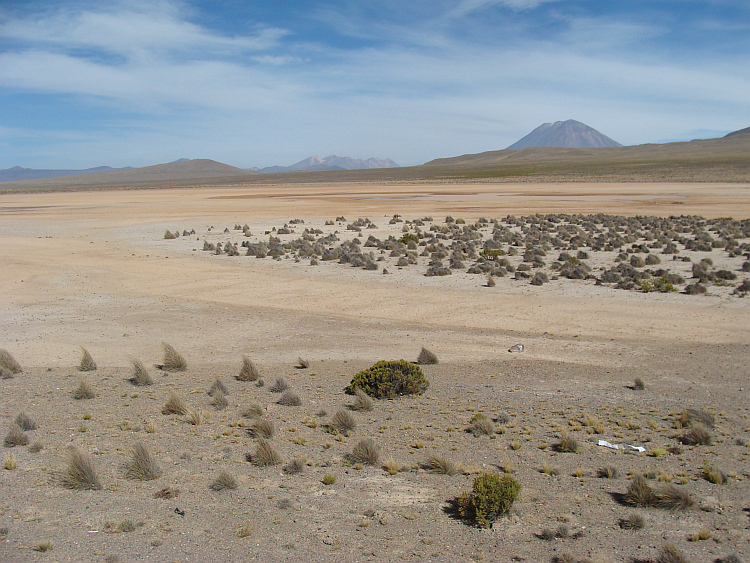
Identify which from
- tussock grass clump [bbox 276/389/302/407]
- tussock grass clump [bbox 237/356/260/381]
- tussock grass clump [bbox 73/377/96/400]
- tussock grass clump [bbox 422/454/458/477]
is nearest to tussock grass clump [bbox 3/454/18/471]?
tussock grass clump [bbox 73/377/96/400]

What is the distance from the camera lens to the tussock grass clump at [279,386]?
31.8 feet

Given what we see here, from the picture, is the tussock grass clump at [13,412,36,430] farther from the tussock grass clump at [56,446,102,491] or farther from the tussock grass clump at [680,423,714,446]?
the tussock grass clump at [680,423,714,446]

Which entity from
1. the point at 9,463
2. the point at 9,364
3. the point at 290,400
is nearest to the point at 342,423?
the point at 290,400

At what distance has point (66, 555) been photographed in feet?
16.1

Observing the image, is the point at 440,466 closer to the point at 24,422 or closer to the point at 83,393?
the point at 24,422

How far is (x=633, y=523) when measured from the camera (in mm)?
5465

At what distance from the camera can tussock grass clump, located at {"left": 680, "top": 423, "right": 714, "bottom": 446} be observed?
290 inches

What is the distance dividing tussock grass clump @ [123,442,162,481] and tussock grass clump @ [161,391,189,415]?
1877 mm

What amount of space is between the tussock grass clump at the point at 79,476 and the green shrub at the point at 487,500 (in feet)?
12.9

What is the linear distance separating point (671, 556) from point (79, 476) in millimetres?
5853

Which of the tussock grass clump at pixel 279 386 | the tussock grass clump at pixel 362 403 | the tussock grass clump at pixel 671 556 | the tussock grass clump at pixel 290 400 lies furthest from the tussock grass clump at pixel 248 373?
the tussock grass clump at pixel 671 556

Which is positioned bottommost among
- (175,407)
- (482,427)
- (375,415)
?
(375,415)

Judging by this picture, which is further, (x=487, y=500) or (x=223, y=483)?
(x=223, y=483)

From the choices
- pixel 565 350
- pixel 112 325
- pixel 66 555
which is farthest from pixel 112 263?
pixel 66 555
